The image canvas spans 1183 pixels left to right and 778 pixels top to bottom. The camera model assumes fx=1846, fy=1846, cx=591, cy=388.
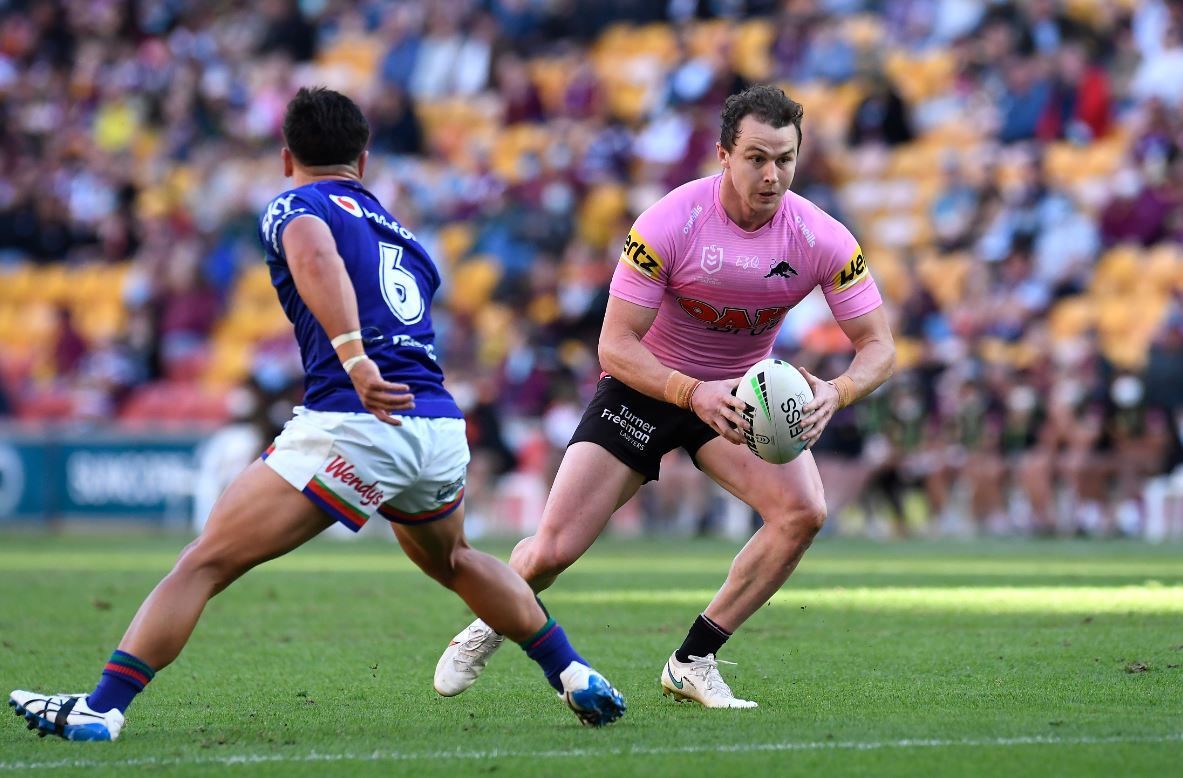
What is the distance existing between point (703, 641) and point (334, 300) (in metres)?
2.34

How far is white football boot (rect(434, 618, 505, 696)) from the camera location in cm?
721

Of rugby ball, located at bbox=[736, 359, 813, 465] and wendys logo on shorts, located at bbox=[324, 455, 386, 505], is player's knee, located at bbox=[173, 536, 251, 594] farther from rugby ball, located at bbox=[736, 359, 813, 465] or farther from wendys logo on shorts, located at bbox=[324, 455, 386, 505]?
rugby ball, located at bbox=[736, 359, 813, 465]

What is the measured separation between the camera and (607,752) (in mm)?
5859

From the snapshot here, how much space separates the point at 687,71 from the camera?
25266mm

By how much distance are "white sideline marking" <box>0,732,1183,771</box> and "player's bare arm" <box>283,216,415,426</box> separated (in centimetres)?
110

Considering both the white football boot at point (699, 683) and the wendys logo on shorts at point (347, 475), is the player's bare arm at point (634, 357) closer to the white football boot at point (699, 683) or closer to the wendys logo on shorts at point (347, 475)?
the white football boot at point (699, 683)

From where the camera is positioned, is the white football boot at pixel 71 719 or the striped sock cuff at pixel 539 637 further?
the striped sock cuff at pixel 539 637

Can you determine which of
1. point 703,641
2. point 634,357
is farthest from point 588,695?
point 634,357

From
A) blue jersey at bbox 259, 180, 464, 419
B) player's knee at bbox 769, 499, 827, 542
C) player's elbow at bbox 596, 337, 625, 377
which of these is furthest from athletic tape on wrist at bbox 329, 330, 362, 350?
player's knee at bbox 769, 499, 827, 542

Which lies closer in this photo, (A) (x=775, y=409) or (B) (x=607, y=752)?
(B) (x=607, y=752)

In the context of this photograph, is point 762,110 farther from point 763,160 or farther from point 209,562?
point 209,562

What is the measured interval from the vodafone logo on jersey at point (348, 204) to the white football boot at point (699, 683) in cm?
233

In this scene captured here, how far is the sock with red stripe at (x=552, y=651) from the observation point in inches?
253

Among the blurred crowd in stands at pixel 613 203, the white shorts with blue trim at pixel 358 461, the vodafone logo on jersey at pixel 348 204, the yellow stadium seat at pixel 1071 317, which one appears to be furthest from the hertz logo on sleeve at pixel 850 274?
the yellow stadium seat at pixel 1071 317
